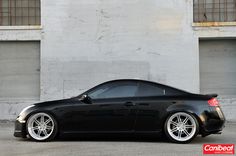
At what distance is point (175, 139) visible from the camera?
9.58 m

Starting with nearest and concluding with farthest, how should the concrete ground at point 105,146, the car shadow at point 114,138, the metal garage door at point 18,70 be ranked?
the concrete ground at point 105,146, the car shadow at point 114,138, the metal garage door at point 18,70

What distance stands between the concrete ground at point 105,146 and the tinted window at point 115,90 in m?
1.01

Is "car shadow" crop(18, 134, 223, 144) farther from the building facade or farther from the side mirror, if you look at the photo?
the building facade

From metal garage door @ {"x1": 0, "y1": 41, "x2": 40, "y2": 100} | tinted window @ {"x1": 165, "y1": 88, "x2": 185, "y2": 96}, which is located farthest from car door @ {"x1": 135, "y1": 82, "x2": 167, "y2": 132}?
metal garage door @ {"x1": 0, "y1": 41, "x2": 40, "y2": 100}

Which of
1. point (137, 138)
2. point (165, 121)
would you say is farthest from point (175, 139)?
point (137, 138)

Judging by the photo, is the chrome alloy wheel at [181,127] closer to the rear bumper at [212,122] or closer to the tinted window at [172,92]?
the rear bumper at [212,122]

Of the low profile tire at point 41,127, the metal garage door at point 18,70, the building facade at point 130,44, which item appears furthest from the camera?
the metal garage door at point 18,70

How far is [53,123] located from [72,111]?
1.60 feet

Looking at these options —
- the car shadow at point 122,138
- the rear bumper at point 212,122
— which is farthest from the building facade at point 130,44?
the rear bumper at point 212,122

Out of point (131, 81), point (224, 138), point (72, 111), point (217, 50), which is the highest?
point (217, 50)

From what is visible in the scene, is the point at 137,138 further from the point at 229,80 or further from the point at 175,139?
the point at 229,80

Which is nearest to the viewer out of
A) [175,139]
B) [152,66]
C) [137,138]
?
[175,139]

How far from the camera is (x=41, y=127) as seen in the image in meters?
9.90

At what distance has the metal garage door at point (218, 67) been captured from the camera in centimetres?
1531
